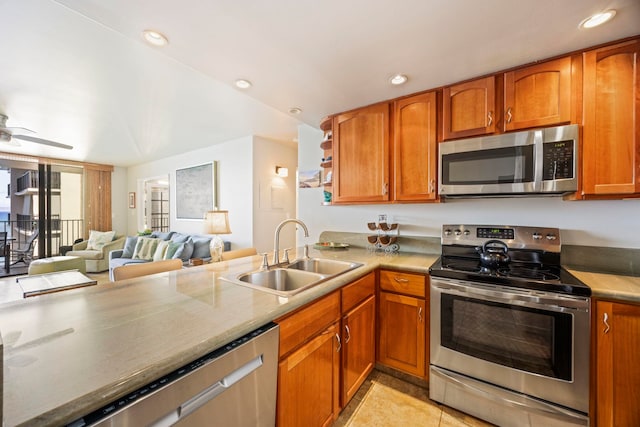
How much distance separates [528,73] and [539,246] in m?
1.17

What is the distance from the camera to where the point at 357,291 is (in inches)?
64.2

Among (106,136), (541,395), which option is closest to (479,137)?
(541,395)

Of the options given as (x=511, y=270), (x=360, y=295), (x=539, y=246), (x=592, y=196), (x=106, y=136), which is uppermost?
(x=106, y=136)

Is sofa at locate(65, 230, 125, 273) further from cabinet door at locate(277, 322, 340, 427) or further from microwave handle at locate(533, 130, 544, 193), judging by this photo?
microwave handle at locate(533, 130, 544, 193)

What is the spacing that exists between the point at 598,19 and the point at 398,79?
40.0 inches

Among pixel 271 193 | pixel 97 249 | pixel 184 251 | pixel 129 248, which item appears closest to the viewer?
pixel 184 251

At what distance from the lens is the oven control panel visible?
1.75 metres

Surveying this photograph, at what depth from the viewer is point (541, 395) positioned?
4.50 ft

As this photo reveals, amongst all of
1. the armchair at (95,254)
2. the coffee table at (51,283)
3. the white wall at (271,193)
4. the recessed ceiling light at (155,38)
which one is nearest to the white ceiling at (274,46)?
the recessed ceiling light at (155,38)

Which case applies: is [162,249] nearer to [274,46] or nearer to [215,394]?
[274,46]

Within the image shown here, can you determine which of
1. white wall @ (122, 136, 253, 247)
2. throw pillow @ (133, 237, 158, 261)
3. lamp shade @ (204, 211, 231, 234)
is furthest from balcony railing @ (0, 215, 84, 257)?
lamp shade @ (204, 211, 231, 234)

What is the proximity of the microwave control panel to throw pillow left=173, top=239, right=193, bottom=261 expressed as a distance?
4.23 metres

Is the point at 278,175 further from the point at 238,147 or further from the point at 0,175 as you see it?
the point at 0,175

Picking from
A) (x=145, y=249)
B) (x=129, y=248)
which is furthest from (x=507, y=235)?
(x=129, y=248)
